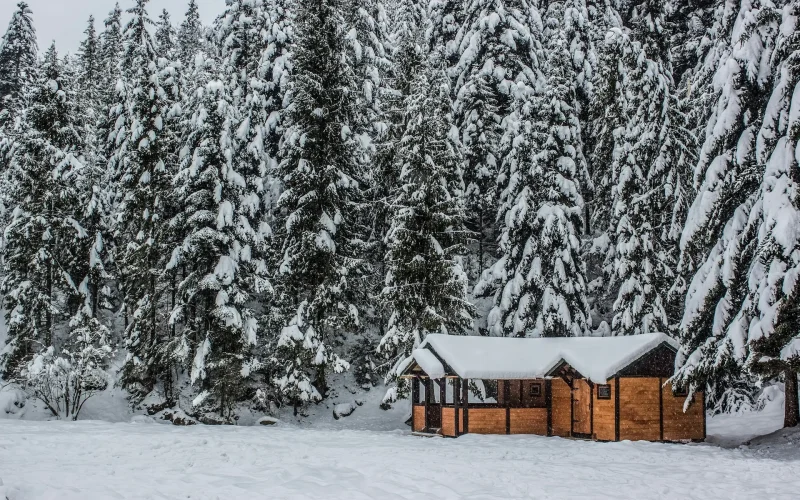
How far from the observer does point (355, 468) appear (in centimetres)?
1580

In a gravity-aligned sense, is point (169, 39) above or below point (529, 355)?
above

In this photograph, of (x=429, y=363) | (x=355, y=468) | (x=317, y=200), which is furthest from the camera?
(x=317, y=200)

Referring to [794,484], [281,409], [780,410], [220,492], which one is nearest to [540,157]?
[780,410]

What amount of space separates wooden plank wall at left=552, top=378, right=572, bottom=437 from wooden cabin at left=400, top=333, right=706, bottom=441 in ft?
0.13

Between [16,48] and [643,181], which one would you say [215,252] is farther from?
[16,48]

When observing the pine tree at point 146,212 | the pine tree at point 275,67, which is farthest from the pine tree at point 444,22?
the pine tree at point 146,212

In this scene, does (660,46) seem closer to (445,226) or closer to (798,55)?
(445,226)

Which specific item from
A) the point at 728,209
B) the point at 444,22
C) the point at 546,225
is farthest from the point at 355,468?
the point at 444,22

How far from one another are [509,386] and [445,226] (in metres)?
7.33

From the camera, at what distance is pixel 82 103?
134ft

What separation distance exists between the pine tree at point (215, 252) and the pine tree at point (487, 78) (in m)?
13.6

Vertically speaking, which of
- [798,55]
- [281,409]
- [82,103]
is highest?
[82,103]

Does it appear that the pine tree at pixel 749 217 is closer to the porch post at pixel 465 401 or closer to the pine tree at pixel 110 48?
the porch post at pixel 465 401

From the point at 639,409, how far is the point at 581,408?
99.0 inches
